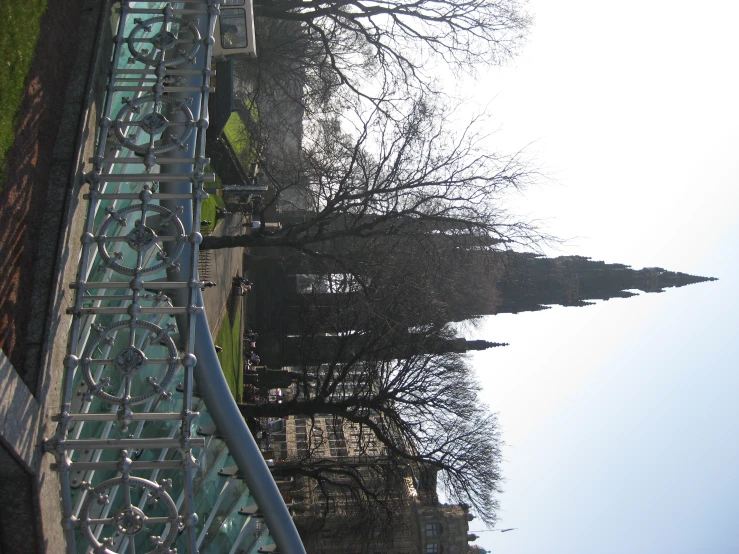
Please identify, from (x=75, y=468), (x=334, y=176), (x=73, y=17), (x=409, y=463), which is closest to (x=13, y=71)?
(x=73, y=17)

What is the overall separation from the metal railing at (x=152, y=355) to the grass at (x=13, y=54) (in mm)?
808

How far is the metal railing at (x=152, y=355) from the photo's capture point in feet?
18.7

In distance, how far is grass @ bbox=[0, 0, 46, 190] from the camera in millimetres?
6152

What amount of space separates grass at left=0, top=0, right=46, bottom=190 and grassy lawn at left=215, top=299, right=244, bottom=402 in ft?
48.7

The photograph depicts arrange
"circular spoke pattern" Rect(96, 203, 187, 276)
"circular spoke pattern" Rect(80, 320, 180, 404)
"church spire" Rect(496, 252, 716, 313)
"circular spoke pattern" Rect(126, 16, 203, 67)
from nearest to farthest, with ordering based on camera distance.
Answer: "circular spoke pattern" Rect(80, 320, 180, 404), "circular spoke pattern" Rect(96, 203, 187, 276), "circular spoke pattern" Rect(126, 16, 203, 67), "church spire" Rect(496, 252, 716, 313)

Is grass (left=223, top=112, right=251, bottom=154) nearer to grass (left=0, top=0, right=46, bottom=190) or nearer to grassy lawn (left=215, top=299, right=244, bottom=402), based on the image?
grassy lawn (left=215, top=299, right=244, bottom=402)

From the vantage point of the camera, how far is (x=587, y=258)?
47938 millimetres

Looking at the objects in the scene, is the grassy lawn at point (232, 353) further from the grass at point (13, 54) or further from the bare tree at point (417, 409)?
the grass at point (13, 54)

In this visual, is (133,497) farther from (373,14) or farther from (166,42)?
(373,14)

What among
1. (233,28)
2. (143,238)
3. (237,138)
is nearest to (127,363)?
(143,238)

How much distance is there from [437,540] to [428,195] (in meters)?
32.8

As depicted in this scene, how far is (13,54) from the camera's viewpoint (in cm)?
639

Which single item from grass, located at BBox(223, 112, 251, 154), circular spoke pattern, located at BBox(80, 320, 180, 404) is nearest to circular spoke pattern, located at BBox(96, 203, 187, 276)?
circular spoke pattern, located at BBox(80, 320, 180, 404)

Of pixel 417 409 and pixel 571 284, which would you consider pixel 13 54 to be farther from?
pixel 571 284
